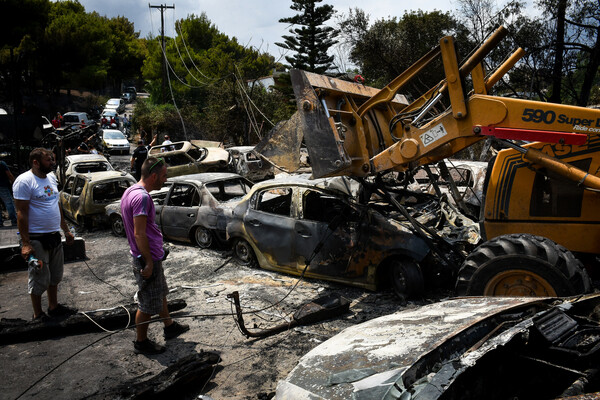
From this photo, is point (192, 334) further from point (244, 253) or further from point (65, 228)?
point (244, 253)

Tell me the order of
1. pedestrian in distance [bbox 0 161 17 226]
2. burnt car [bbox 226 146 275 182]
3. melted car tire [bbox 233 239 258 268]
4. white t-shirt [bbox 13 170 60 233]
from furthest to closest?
burnt car [bbox 226 146 275 182] → pedestrian in distance [bbox 0 161 17 226] → melted car tire [bbox 233 239 258 268] → white t-shirt [bbox 13 170 60 233]

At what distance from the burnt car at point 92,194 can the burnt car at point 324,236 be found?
490 centimetres

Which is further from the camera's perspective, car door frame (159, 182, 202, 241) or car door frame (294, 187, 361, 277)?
car door frame (159, 182, 202, 241)

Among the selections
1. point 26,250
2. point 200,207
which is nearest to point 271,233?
point 200,207

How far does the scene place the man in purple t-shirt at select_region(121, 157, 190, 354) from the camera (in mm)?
4539

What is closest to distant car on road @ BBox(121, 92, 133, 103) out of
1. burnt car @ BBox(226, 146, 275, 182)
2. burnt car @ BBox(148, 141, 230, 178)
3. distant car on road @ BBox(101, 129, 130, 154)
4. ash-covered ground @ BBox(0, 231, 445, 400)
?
distant car on road @ BBox(101, 129, 130, 154)

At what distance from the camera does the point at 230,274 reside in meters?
7.45

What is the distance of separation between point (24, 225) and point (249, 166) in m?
11.4

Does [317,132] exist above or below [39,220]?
above

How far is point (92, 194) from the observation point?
11.0m

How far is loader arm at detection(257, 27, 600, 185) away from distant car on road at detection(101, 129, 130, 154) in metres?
23.2

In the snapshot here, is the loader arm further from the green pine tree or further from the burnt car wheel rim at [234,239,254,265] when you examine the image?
the green pine tree

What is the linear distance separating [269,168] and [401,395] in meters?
14.8

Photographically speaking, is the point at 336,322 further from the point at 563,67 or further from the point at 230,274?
the point at 563,67
